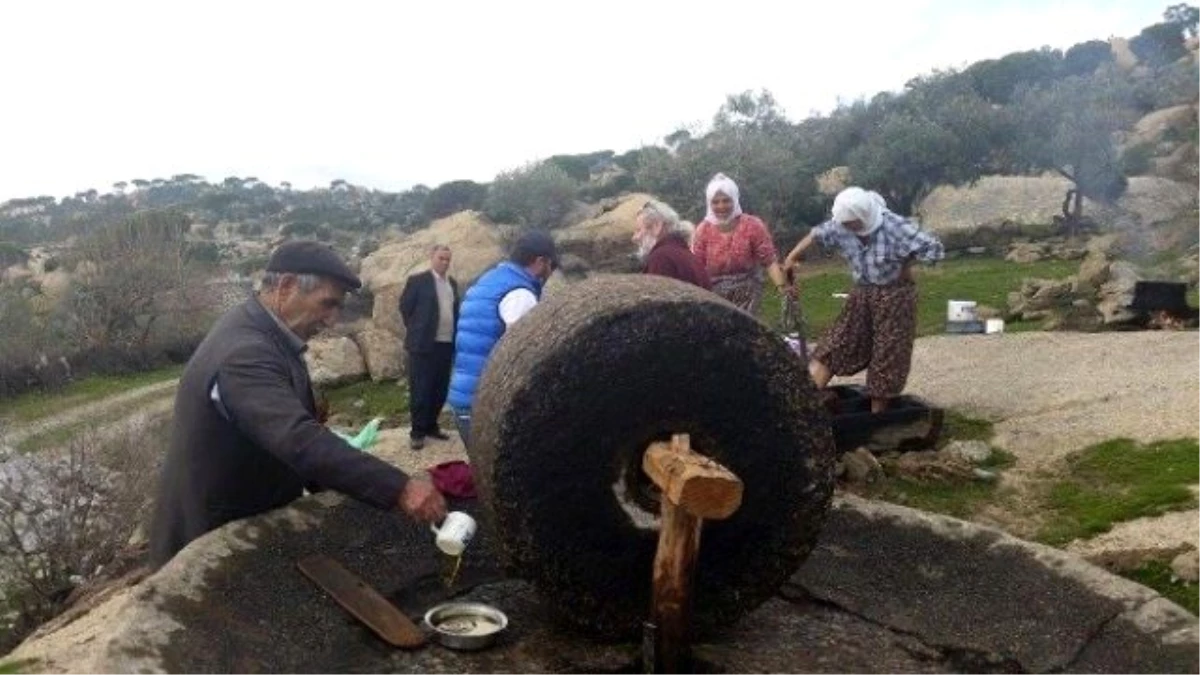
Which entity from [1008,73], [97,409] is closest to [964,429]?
[97,409]

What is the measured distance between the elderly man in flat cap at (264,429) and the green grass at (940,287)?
397 inches

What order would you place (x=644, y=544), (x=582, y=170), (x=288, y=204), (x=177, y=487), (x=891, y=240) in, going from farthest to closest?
(x=288, y=204), (x=582, y=170), (x=891, y=240), (x=177, y=487), (x=644, y=544)

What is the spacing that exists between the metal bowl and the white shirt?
1809 mm

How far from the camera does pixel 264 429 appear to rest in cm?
335

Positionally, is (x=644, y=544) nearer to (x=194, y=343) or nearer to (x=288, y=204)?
(x=194, y=343)

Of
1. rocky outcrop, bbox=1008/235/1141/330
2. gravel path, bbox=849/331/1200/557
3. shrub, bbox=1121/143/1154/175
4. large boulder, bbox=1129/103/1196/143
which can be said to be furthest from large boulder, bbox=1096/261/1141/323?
large boulder, bbox=1129/103/1196/143

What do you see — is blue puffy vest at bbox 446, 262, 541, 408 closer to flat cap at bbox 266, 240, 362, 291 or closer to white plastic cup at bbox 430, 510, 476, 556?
flat cap at bbox 266, 240, 362, 291

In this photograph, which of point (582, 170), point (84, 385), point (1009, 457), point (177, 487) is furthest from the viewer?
point (582, 170)

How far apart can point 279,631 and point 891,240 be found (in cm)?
493

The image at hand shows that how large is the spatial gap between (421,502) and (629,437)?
0.65m

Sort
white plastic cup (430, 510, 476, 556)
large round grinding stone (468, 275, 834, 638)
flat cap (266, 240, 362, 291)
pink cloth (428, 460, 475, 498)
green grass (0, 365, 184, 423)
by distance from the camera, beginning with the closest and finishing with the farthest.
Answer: large round grinding stone (468, 275, 834, 638) → white plastic cup (430, 510, 476, 556) → flat cap (266, 240, 362, 291) → pink cloth (428, 460, 475, 498) → green grass (0, 365, 184, 423)

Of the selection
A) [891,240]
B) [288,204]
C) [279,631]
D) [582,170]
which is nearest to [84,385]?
[891,240]

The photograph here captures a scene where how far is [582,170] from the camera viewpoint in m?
48.2

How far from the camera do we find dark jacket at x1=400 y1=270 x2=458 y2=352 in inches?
353
